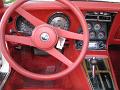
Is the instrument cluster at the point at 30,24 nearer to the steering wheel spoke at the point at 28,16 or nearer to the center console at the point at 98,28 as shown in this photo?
the center console at the point at 98,28

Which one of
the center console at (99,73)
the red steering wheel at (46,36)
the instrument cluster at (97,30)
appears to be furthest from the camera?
the instrument cluster at (97,30)

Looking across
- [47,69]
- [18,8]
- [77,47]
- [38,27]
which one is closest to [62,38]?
[38,27]

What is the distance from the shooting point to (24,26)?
1967mm

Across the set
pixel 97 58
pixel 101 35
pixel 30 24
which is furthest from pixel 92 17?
pixel 30 24

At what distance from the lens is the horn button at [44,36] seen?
1640 mm

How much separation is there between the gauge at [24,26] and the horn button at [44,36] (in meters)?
0.31

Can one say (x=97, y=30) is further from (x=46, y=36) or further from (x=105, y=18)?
(x=46, y=36)

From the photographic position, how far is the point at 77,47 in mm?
2168

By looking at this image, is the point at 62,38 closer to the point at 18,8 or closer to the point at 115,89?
the point at 18,8

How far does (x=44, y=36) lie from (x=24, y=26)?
0.36m

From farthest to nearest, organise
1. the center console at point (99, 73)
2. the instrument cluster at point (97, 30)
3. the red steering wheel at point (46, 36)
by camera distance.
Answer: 1. the instrument cluster at point (97, 30)
2. the center console at point (99, 73)
3. the red steering wheel at point (46, 36)

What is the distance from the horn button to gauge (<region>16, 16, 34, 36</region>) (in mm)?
311

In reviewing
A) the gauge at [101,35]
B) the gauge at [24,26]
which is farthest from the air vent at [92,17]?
the gauge at [24,26]

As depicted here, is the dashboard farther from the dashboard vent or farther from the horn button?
the horn button
